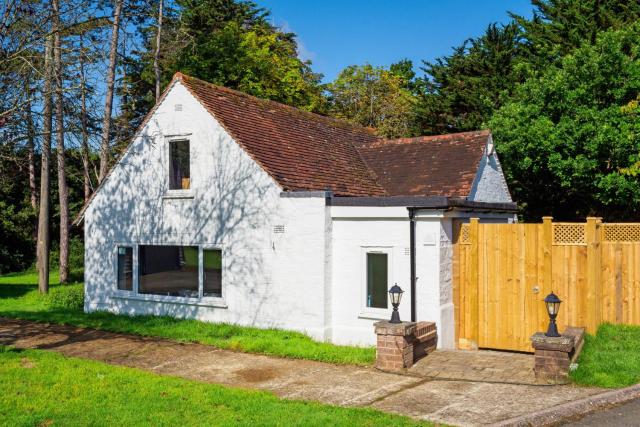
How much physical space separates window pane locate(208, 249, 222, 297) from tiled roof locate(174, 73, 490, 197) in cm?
273

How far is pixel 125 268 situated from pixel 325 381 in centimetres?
884

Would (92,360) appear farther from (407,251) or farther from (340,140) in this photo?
(340,140)

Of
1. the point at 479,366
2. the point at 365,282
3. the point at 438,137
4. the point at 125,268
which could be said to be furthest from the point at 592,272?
the point at 125,268

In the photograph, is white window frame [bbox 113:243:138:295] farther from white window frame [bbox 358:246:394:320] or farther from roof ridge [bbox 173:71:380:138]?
white window frame [bbox 358:246:394:320]

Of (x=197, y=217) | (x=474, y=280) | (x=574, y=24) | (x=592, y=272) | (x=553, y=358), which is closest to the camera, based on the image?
(x=553, y=358)

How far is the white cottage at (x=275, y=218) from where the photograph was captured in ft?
39.7

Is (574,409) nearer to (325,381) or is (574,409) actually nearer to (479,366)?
(479,366)

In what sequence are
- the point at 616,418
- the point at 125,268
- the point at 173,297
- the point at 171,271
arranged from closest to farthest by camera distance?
the point at 616,418 → the point at 173,297 → the point at 171,271 → the point at 125,268

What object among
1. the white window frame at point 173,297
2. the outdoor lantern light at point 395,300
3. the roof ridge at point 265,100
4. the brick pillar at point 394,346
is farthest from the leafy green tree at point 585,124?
the white window frame at point 173,297

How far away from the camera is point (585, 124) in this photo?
19766mm

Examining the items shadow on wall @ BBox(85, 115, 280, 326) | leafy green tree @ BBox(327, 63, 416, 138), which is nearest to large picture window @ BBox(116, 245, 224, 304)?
shadow on wall @ BBox(85, 115, 280, 326)

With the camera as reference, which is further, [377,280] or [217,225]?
[217,225]

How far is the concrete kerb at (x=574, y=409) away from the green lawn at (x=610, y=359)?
34 cm

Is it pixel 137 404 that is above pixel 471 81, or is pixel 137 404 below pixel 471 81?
below
